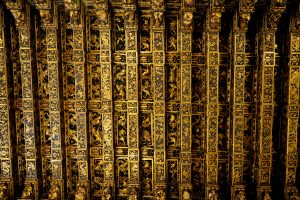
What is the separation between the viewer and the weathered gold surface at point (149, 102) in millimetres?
6551

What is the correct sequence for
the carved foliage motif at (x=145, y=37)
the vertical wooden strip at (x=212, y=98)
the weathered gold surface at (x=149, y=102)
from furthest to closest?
the carved foliage motif at (x=145, y=37) → the weathered gold surface at (x=149, y=102) → the vertical wooden strip at (x=212, y=98)

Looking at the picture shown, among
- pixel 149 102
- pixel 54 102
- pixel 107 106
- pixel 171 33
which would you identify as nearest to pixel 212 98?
pixel 149 102

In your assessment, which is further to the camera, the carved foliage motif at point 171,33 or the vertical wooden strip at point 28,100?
the carved foliage motif at point 171,33

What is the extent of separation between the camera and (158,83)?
6629 millimetres

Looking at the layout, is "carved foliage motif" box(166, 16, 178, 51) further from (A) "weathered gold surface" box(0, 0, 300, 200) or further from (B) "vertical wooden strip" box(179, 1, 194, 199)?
(B) "vertical wooden strip" box(179, 1, 194, 199)

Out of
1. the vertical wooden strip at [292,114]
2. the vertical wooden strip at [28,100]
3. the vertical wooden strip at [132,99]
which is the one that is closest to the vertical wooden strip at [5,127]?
the vertical wooden strip at [28,100]

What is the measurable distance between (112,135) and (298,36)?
4.82m

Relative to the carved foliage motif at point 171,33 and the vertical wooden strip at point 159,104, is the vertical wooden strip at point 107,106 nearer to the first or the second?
the vertical wooden strip at point 159,104

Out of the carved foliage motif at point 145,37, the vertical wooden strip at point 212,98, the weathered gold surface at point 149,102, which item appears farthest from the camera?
the carved foliage motif at point 145,37

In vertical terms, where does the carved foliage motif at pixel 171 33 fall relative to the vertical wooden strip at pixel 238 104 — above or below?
above

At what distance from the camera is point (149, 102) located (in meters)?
6.82

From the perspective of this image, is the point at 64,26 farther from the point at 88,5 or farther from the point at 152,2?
the point at 152,2

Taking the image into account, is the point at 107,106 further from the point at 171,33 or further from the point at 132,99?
the point at 171,33

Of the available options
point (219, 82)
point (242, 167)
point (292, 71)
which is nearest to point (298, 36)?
point (292, 71)
